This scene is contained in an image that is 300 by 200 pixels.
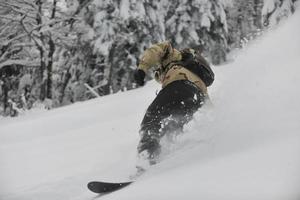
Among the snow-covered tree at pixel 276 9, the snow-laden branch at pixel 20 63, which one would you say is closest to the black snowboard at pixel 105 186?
the snow-covered tree at pixel 276 9

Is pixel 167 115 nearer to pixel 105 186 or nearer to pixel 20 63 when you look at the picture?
pixel 105 186

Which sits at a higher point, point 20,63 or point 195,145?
point 20,63

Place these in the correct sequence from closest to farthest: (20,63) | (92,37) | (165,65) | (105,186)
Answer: (105,186), (165,65), (92,37), (20,63)

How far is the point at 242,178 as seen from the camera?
2.81 meters

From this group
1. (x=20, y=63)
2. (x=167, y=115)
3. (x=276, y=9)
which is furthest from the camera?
(x=20, y=63)

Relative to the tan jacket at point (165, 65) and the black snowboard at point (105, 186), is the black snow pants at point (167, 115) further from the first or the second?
the black snowboard at point (105, 186)

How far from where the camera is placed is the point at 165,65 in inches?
221

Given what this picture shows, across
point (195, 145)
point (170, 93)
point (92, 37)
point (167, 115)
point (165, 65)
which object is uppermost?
point (92, 37)

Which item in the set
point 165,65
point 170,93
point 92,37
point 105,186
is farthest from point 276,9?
point 105,186

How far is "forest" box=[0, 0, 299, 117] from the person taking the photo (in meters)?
17.4

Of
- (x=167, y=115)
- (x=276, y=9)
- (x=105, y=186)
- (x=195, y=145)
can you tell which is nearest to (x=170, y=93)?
(x=167, y=115)

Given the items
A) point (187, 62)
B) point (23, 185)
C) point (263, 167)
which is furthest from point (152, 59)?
point (263, 167)

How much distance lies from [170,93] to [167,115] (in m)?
0.20

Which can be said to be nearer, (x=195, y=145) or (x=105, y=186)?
(x=105, y=186)
